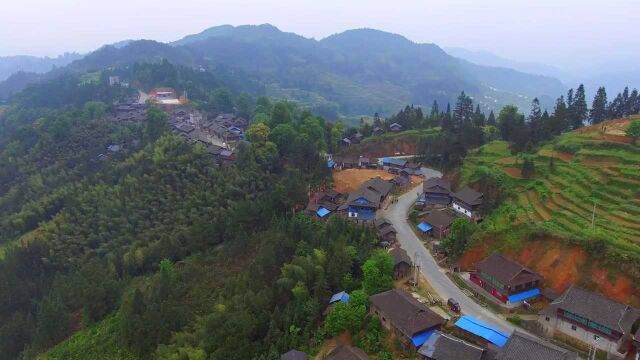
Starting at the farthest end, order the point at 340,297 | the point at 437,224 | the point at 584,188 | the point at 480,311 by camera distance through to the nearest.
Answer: the point at 437,224 < the point at 584,188 < the point at 340,297 < the point at 480,311

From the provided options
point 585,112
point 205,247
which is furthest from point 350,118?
point 205,247

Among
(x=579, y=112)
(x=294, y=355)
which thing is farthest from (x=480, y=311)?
(x=579, y=112)

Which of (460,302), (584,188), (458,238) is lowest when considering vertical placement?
(460,302)

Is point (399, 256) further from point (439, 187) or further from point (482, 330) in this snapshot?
point (439, 187)

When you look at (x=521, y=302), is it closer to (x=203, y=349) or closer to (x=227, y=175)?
(x=203, y=349)

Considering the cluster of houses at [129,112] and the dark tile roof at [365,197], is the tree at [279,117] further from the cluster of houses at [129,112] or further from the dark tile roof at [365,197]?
the cluster of houses at [129,112]

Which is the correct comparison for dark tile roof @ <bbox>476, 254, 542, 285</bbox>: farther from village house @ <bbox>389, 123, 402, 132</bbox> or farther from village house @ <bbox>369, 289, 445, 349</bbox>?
village house @ <bbox>389, 123, 402, 132</bbox>

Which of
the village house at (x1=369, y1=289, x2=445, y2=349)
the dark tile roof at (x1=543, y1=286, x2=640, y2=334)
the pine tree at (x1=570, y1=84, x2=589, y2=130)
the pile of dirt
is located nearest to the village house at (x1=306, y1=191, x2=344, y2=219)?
the pile of dirt
